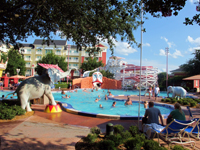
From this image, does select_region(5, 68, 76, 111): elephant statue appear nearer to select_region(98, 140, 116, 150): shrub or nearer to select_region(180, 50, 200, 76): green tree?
select_region(98, 140, 116, 150): shrub

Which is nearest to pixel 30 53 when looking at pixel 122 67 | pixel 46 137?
pixel 122 67

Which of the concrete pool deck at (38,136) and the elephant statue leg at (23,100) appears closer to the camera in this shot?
the concrete pool deck at (38,136)

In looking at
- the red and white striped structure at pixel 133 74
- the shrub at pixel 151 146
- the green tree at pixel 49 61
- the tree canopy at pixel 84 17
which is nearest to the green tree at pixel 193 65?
the red and white striped structure at pixel 133 74

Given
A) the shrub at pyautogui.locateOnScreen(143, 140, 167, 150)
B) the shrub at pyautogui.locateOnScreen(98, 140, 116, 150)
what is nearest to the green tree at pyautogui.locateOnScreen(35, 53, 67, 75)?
the shrub at pyautogui.locateOnScreen(98, 140, 116, 150)

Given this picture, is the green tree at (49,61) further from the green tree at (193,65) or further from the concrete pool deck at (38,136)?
the concrete pool deck at (38,136)

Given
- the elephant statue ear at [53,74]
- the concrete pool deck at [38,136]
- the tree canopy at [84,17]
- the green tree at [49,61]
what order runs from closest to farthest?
the concrete pool deck at [38,136] < the tree canopy at [84,17] < the elephant statue ear at [53,74] < the green tree at [49,61]

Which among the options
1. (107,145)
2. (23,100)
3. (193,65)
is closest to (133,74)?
(193,65)

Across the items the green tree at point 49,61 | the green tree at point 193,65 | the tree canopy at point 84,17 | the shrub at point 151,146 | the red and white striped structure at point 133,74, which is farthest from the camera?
the green tree at point 49,61

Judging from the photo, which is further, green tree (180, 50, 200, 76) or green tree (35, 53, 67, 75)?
green tree (35, 53, 67, 75)

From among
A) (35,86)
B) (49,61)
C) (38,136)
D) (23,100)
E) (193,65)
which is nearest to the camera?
(38,136)

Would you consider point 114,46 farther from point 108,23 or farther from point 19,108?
point 19,108

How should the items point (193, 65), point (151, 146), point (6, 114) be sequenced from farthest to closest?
point (193, 65) < point (6, 114) < point (151, 146)

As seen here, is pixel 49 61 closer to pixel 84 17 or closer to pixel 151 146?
Result: pixel 84 17

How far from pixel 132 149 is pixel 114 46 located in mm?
4244
